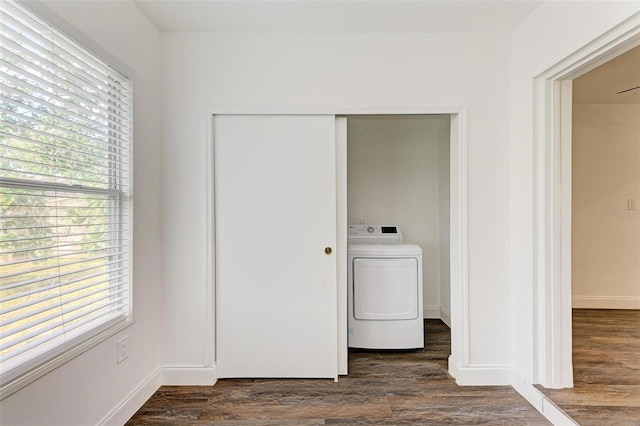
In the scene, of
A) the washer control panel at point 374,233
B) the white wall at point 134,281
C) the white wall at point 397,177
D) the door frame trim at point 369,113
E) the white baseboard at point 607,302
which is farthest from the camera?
the white baseboard at point 607,302

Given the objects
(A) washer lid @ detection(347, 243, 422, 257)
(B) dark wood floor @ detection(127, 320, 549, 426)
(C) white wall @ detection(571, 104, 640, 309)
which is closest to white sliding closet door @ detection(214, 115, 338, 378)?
(B) dark wood floor @ detection(127, 320, 549, 426)

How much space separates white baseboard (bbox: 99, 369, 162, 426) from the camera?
1758mm

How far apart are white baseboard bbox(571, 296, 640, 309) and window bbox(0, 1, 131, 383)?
4.45 metres

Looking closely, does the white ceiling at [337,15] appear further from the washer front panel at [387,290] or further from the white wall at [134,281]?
the washer front panel at [387,290]

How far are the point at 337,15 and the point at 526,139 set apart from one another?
1.39m

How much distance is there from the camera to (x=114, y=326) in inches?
69.9

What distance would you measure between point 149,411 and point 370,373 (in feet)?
4.65

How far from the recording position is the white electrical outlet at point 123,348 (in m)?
1.82

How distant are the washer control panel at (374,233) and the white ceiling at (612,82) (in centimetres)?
208

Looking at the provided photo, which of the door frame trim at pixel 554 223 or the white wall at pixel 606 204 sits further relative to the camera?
the white wall at pixel 606 204

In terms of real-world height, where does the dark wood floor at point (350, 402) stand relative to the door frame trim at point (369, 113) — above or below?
below

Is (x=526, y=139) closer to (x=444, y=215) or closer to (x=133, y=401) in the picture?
(x=444, y=215)

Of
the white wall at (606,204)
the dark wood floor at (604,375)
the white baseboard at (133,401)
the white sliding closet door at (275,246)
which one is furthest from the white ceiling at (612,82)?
the white baseboard at (133,401)

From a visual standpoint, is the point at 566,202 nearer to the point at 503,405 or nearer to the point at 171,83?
the point at 503,405
